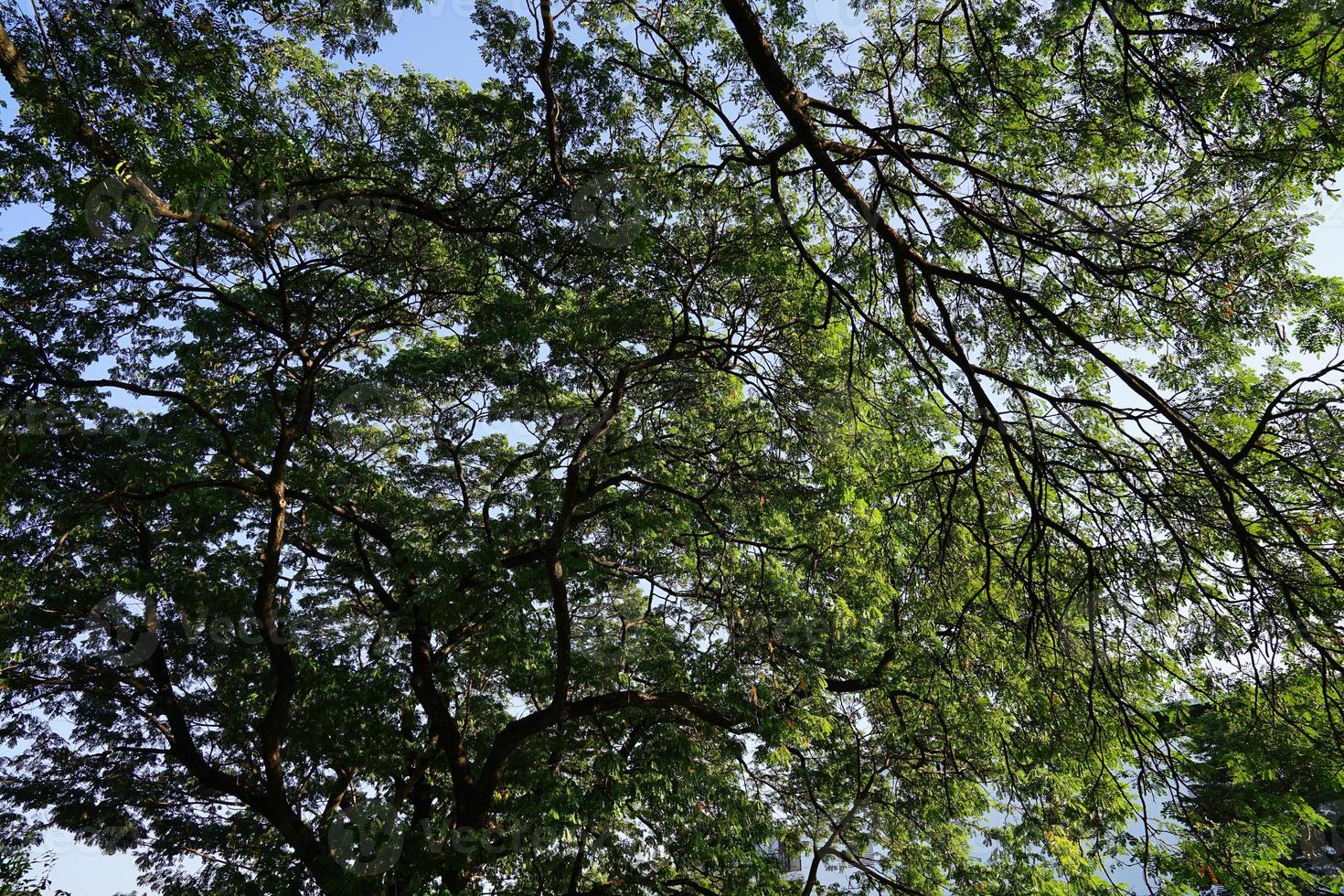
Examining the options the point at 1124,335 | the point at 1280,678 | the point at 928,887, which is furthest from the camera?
the point at 928,887

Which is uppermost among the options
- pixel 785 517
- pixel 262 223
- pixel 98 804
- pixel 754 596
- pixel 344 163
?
pixel 344 163

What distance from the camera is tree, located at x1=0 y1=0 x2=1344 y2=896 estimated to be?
160 inches

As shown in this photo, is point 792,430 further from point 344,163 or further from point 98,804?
point 98,804

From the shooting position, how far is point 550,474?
6758 millimetres

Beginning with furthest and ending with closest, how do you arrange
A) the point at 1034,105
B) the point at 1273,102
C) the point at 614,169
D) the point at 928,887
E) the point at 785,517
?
the point at 928,887 → the point at 785,517 → the point at 614,169 → the point at 1034,105 → the point at 1273,102

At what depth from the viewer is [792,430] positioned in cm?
591

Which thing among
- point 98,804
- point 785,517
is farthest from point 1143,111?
point 98,804

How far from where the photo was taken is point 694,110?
5.57 meters

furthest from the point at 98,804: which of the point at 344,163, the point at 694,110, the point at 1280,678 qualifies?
the point at 1280,678

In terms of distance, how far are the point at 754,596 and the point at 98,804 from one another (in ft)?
21.7

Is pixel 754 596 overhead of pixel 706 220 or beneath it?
beneath

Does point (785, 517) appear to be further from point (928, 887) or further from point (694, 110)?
point (928, 887)

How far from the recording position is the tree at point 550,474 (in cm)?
406

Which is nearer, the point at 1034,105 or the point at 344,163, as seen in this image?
the point at 1034,105
